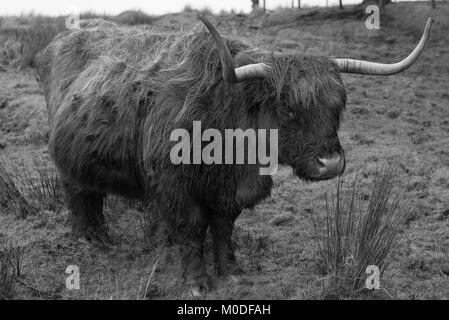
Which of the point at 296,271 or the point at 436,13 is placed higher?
the point at 436,13

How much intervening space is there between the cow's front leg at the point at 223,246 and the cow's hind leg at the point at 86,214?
939mm

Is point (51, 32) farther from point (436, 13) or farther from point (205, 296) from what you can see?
point (205, 296)

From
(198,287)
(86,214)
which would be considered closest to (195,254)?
(198,287)

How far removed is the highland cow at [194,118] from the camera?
370 centimetres

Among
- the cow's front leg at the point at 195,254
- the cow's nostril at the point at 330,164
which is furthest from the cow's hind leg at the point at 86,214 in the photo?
the cow's nostril at the point at 330,164

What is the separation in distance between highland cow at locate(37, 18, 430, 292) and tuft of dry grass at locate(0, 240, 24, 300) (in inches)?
26.1

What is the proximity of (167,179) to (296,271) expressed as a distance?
1.07m

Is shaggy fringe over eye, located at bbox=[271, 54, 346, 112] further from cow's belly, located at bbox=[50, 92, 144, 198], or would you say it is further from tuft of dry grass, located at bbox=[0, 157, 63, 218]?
tuft of dry grass, located at bbox=[0, 157, 63, 218]

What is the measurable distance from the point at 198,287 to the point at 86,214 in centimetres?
123

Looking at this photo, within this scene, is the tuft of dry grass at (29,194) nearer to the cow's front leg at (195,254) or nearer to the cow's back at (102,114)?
the cow's back at (102,114)

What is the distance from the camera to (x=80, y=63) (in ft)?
16.2

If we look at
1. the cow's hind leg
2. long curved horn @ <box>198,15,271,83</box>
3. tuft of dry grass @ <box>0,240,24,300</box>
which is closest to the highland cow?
long curved horn @ <box>198,15,271,83</box>

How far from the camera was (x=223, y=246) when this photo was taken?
431cm

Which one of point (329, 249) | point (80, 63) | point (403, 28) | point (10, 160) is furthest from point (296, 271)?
point (403, 28)
